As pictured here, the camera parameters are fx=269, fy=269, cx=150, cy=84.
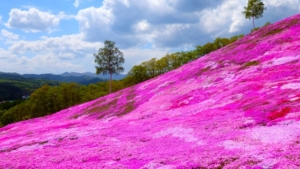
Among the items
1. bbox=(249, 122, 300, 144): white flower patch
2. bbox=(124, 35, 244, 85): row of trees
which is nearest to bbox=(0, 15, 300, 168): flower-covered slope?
bbox=(249, 122, 300, 144): white flower patch

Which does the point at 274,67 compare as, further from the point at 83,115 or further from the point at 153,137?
the point at 83,115

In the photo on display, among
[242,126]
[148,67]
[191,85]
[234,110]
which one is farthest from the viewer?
[148,67]

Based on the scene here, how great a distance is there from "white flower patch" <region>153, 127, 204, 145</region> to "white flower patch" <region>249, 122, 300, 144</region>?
389cm

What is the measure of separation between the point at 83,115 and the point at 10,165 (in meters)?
33.2

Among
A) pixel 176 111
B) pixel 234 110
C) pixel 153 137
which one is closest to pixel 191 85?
pixel 176 111

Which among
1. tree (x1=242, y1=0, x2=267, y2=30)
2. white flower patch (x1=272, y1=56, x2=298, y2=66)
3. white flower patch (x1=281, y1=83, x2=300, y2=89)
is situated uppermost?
tree (x1=242, y1=0, x2=267, y2=30)

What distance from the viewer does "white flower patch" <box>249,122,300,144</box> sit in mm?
15844

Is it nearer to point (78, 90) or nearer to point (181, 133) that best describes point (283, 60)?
point (181, 133)

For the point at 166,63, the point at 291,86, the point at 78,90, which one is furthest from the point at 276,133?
the point at 78,90

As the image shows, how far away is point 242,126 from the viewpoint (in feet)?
67.6

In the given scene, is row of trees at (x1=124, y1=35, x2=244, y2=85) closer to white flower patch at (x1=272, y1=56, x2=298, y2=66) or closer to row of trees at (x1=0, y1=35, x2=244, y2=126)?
row of trees at (x1=0, y1=35, x2=244, y2=126)

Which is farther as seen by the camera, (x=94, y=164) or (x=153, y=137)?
(x=153, y=137)

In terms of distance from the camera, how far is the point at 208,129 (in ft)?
70.9

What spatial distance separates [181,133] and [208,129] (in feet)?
7.24
